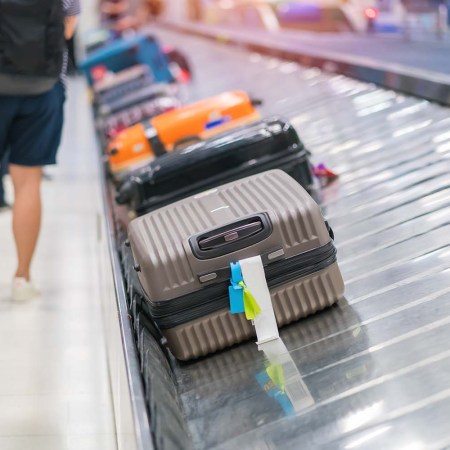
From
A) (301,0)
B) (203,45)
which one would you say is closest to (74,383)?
(301,0)

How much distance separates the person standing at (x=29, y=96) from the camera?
8.84 ft

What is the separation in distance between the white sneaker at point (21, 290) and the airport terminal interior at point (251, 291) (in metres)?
0.03

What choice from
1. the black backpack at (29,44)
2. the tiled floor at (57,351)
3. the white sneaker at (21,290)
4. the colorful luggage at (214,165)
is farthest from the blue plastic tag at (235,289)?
the white sneaker at (21,290)

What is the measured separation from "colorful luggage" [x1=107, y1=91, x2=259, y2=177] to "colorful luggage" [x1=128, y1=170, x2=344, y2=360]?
1639 mm

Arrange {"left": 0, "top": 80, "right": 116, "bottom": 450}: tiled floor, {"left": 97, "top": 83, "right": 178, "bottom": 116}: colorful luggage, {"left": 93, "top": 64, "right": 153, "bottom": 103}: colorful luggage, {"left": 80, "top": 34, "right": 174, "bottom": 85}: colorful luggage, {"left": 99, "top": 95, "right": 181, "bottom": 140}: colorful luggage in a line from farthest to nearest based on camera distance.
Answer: {"left": 80, "top": 34, "right": 174, "bottom": 85}: colorful luggage, {"left": 93, "top": 64, "right": 153, "bottom": 103}: colorful luggage, {"left": 97, "top": 83, "right": 178, "bottom": 116}: colorful luggage, {"left": 99, "top": 95, "right": 181, "bottom": 140}: colorful luggage, {"left": 0, "top": 80, "right": 116, "bottom": 450}: tiled floor

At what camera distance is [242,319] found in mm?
1925

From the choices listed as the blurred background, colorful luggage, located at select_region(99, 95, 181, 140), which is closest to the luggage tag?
colorful luggage, located at select_region(99, 95, 181, 140)

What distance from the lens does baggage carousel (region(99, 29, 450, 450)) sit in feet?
5.08

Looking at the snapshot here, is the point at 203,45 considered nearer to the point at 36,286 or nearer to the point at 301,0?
the point at 301,0

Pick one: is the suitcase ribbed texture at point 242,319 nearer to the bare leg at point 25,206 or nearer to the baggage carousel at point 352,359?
the baggage carousel at point 352,359

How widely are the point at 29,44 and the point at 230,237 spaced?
1.31 meters

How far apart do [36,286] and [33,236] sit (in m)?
0.46

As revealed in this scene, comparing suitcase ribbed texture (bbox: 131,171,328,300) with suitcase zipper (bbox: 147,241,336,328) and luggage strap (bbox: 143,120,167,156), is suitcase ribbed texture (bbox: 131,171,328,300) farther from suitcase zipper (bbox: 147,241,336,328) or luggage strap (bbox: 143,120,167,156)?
luggage strap (bbox: 143,120,167,156)

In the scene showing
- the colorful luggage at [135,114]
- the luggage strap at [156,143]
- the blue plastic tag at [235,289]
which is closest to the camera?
the blue plastic tag at [235,289]
